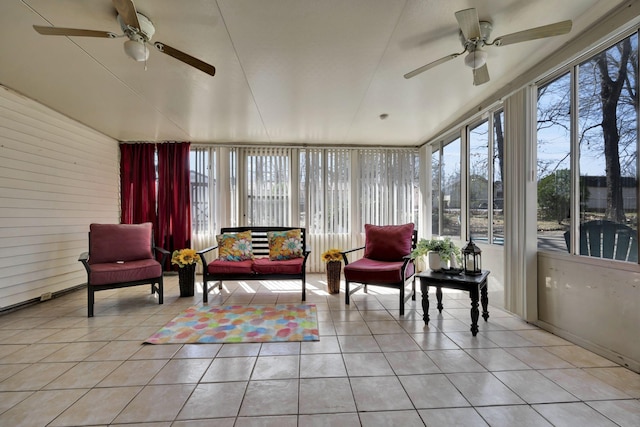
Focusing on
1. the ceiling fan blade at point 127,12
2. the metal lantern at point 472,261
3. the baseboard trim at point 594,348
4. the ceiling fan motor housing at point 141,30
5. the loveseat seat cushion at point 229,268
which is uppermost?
the ceiling fan motor housing at point 141,30

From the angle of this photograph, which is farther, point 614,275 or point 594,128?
point 594,128

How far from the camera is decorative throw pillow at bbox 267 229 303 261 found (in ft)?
13.1

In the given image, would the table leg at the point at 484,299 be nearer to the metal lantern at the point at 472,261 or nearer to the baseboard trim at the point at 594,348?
the metal lantern at the point at 472,261

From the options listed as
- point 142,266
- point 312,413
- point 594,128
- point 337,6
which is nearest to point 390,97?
point 337,6

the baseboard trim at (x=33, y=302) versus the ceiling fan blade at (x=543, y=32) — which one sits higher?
the ceiling fan blade at (x=543, y=32)

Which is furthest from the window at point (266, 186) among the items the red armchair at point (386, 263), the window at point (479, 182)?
the window at point (479, 182)

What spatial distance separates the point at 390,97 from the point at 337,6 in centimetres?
160

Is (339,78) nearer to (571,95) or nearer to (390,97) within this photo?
(390,97)

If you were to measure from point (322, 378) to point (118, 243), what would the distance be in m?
3.20

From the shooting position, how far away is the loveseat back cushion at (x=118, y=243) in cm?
353

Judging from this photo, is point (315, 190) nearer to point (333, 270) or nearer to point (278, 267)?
point (333, 270)

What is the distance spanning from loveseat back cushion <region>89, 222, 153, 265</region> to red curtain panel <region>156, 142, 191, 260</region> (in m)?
1.13

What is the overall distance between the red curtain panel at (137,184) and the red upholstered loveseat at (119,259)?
129 cm

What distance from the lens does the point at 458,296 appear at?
386 centimetres
